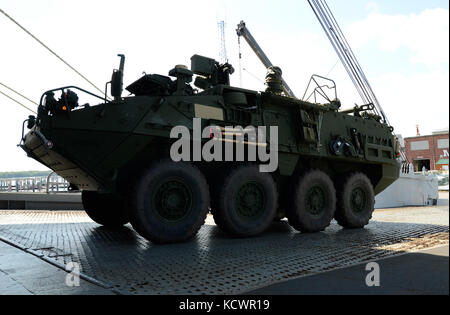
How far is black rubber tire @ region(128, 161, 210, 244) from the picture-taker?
5.23 meters

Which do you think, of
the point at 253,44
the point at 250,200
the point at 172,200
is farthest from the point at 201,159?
the point at 253,44

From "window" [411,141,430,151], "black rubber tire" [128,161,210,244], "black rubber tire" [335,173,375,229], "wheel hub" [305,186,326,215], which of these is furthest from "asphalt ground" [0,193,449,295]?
"window" [411,141,430,151]

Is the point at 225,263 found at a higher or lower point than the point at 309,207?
lower

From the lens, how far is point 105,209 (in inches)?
297

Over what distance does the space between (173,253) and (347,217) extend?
4177mm

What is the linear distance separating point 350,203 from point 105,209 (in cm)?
499

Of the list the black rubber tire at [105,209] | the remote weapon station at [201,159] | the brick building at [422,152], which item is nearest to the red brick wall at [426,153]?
the brick building at [422,152]

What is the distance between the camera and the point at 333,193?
24.1ft

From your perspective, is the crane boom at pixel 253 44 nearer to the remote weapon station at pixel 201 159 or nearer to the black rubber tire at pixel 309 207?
the remote weapon station at pixel 201 159

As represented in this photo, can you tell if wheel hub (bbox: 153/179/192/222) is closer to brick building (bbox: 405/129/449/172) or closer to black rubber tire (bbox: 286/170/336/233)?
black rubber tire (bbox: 286/170/336/233)

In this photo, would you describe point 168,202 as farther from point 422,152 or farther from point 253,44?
point 422,152

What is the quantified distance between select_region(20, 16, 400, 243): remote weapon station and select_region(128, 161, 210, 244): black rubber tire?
0.01 metres

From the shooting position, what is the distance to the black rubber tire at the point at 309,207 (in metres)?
6.83

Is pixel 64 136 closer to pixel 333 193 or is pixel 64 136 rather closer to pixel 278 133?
pixel 278 133
